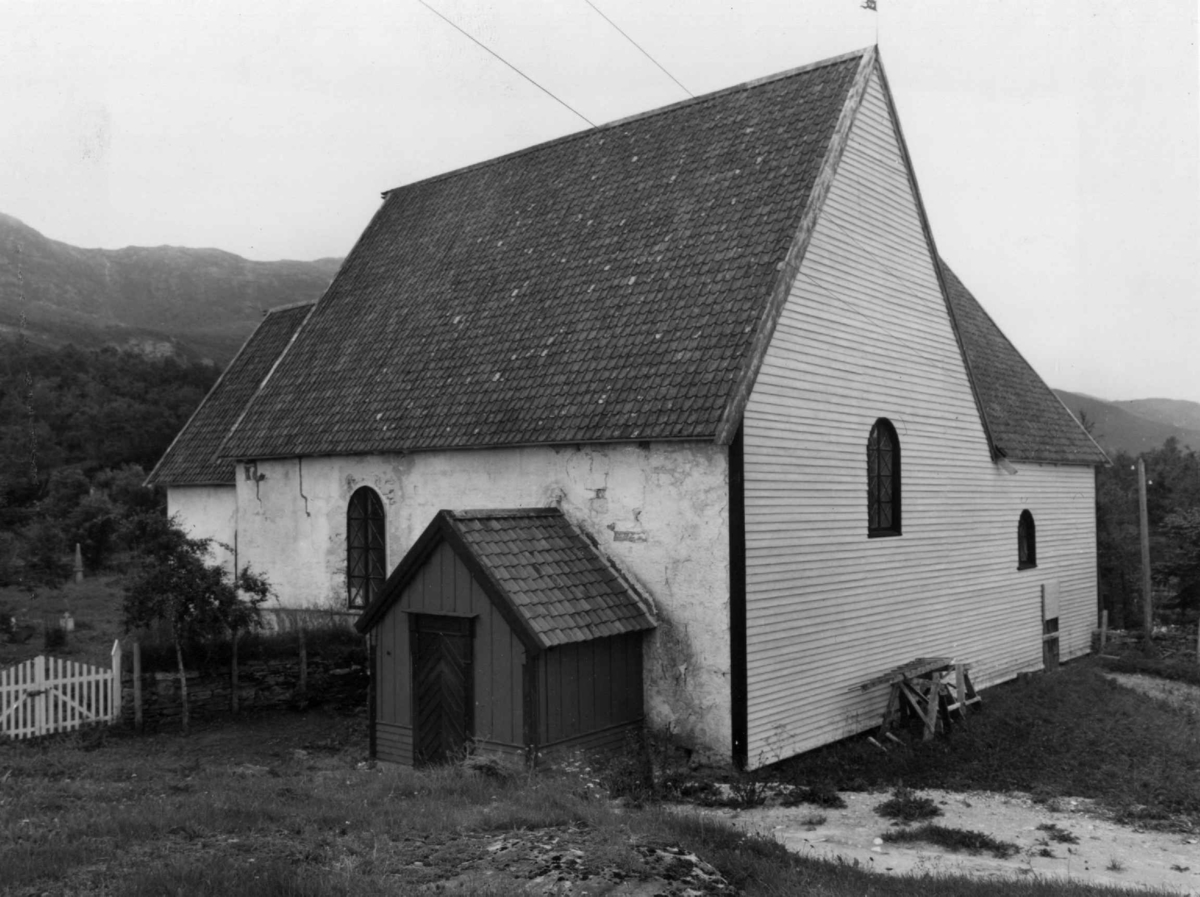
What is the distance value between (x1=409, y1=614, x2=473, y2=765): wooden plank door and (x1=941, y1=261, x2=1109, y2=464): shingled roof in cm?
1139

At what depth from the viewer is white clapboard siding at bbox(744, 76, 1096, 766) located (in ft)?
41.8

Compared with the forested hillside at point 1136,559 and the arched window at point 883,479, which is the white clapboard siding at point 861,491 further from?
the forested hillside at point 1136,559

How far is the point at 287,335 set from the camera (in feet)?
83.1

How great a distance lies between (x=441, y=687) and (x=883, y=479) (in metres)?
7.35

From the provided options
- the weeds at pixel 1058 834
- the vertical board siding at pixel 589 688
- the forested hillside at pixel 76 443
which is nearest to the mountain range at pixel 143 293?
the forested hillside at pixel 76 443

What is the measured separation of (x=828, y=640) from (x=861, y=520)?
73.8 inches

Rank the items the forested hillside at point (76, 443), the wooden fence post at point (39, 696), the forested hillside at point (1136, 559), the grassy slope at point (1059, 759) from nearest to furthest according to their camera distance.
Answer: the grassy slope at point (1059, 759) → the wooden fence post at point (39, 696) → the forested hillside at point (76, 443) → the forested hillside at point (1136, 559)

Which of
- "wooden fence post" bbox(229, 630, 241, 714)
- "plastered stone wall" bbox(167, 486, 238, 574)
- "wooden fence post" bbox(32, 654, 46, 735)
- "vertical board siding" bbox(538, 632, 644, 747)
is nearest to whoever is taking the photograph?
"vertical board siding" bbox(538, 632, 644, 747)

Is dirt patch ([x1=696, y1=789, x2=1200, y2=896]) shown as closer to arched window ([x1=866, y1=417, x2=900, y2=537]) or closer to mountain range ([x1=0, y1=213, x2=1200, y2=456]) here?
arched window ([x1=866, y1=417, x2=900, y2=537])

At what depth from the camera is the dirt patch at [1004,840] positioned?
8617 millimetres

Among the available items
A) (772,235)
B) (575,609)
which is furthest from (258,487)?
(772,235)

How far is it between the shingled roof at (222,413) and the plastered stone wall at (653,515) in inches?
335

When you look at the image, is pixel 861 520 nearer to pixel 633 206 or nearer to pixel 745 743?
pixel 745 743

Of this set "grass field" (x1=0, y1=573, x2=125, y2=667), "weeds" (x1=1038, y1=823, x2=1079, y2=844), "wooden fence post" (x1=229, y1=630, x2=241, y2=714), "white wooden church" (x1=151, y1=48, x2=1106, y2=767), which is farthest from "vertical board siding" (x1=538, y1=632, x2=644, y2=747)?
"grass field" (x1=0, y1=573, x2=125, y2=667)
